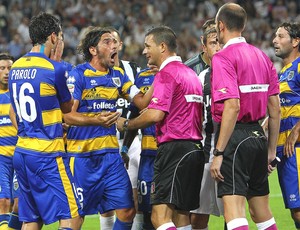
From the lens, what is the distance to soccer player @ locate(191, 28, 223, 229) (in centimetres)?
819

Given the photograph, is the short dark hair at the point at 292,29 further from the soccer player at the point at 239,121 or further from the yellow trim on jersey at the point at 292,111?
the soccer player at the point at 239,121

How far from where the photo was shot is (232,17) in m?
7.09

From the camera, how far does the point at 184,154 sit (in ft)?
24.2

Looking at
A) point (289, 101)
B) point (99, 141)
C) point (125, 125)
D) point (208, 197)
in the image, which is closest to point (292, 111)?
point (289, 101)

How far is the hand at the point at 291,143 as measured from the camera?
27.4 feet

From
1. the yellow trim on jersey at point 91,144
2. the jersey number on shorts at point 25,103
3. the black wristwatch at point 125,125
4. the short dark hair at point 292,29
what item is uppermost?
the short dark hair at point 292,29

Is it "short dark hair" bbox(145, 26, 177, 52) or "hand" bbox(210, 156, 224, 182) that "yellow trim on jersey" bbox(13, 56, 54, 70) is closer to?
"short dark hair" bbox(145, 26, 177, 52)

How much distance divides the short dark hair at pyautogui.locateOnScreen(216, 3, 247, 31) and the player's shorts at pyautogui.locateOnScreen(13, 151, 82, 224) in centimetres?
207

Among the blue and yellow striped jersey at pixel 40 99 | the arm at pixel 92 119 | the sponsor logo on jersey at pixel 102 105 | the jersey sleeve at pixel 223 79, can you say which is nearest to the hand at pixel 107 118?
the arm at pixel 92 119

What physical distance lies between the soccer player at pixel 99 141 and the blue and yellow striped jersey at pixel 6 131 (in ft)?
6.14

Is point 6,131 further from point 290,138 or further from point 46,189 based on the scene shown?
point 290,138

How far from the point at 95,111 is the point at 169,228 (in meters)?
1.58

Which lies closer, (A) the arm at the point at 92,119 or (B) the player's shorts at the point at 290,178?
(A) the arm at the point at 92,119

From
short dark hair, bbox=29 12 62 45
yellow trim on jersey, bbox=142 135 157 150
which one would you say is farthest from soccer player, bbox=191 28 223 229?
short dark hair, bbox=29 12 62 45
